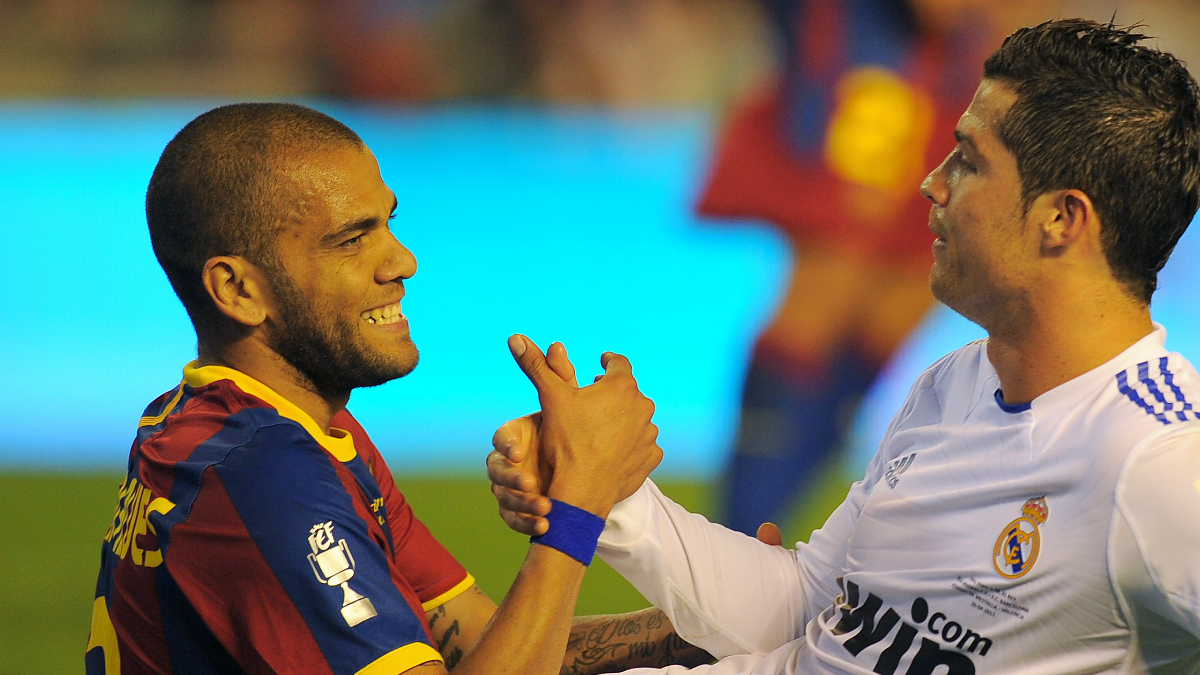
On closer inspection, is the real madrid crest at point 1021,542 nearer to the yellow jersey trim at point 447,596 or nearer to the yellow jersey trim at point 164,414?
the yellow jersey trim at point 447,596

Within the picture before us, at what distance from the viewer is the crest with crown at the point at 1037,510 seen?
5.84 ft

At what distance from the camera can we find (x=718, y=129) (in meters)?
6.80

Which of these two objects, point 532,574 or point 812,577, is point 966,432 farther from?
point 532,574

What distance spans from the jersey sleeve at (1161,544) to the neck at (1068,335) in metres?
0.25

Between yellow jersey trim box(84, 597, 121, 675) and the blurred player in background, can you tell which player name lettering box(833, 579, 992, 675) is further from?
the blurred player in background

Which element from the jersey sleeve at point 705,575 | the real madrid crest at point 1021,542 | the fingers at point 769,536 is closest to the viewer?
the real madrid crest at point 1021,542

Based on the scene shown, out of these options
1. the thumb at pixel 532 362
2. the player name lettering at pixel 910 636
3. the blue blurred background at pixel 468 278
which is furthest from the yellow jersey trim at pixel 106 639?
the blue blurred background at pixel 468 278

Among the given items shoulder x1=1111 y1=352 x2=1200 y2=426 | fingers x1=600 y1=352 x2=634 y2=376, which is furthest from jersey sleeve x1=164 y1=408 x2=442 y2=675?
shoulder x1=1111 y1=352 x2=1200 y2=426

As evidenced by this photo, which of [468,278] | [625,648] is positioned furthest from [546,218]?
[625,648]

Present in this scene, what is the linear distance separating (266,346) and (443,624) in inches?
26.4

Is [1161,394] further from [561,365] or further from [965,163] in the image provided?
[561,365]

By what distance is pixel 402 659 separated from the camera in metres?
1.63

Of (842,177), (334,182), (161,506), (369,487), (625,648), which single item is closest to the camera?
(161,506)

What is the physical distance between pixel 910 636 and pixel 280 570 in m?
1.03
